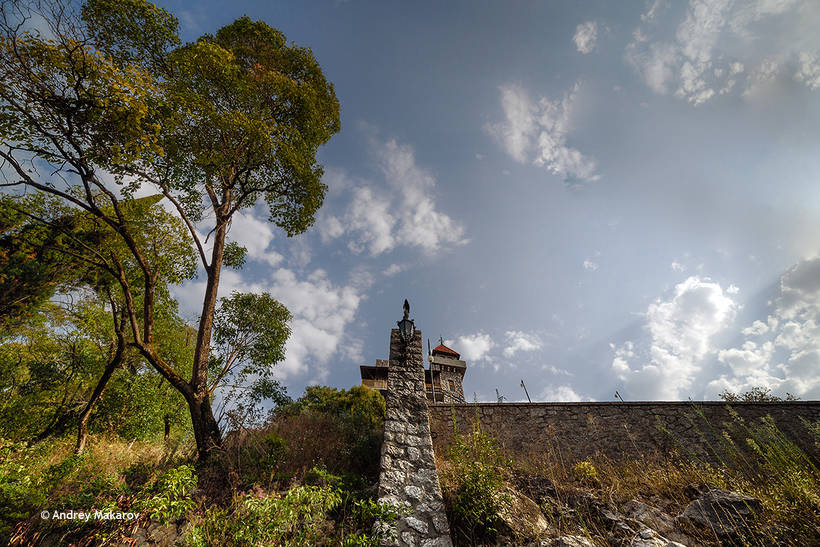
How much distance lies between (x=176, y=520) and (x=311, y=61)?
10760 mm

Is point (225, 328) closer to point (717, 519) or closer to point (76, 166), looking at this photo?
point (76, 166)

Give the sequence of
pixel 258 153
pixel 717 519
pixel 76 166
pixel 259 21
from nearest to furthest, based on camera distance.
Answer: pixel 717 519 < pixel 76 166 < pixel 258 153 < pixel 259 21

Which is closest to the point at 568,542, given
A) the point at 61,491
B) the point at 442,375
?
A: the point at 61,491

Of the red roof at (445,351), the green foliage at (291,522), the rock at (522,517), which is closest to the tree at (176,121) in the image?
the green foliage at (291,522)

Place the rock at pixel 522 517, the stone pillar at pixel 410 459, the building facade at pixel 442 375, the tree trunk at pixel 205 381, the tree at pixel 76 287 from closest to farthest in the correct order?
1. the rock at pixel 522 517
2. the stone pillar at pixel 410 459
3. the tree trunk at pixel 205 381
4. the tree at pixel 76 287
5. the building facade at pixel 442 375

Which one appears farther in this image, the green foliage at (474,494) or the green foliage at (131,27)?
the green foliage at (131,27)

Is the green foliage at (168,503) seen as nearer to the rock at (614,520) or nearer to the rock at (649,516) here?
the rock at (614,520)

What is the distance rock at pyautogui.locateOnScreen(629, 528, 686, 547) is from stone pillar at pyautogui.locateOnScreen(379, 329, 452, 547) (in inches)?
83.6

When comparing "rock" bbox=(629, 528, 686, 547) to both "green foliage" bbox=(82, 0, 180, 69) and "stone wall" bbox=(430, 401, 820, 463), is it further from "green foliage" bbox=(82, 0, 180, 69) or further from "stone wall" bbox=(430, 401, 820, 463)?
"green foliage" bbox=(82, 0, 180, 69)

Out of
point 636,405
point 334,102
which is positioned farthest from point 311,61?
point 636,405

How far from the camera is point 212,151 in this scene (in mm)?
6324

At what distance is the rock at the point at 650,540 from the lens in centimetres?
288

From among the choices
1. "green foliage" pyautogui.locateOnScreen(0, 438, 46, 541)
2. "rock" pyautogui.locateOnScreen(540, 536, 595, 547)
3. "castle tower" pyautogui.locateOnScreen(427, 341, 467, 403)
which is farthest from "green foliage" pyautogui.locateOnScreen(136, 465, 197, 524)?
"castle tower" pyautogui.locateOnScreen(427, 341, 467, 403)

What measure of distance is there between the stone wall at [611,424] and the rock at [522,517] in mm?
2955
